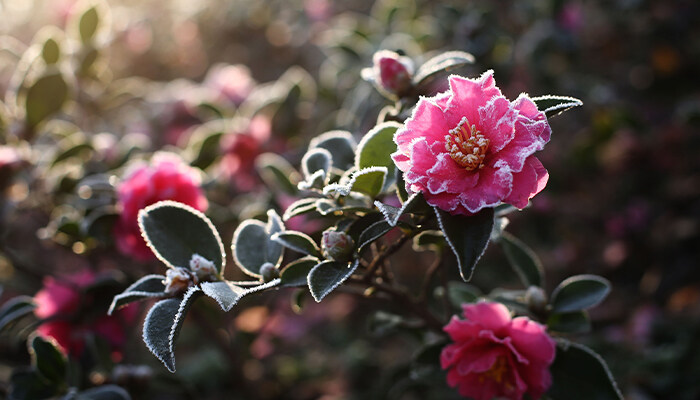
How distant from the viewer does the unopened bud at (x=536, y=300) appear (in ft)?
3.59

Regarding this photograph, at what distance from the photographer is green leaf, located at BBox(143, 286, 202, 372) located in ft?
2.51

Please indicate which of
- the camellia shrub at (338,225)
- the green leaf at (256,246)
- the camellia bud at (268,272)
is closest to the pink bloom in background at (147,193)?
the camellia shrub at (338,225)

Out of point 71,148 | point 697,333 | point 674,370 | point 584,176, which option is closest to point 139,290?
point 71,148

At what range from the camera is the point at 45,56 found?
4.95 feet

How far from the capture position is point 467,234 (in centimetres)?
77

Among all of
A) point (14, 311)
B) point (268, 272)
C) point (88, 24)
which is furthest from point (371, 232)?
point (88, 24)

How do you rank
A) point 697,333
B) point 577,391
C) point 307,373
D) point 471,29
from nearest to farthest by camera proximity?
point 577,391 → point 697,333 → point 471,29 → point 307,373

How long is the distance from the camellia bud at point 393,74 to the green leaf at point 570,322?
516 millimetres

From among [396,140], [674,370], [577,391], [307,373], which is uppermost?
[396,140]

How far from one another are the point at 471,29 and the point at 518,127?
3.80ft

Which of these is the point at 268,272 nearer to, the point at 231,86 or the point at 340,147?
the point at 340,147

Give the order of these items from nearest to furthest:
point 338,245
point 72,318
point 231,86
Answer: point 338,245 < point 72,318 < point 231,86

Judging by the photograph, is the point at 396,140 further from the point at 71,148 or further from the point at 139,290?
the point at 71,148

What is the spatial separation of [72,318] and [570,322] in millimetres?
1107
